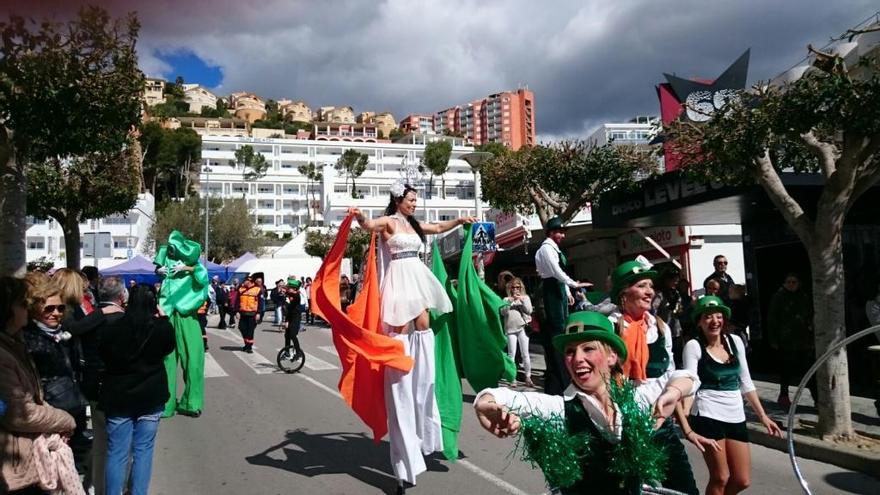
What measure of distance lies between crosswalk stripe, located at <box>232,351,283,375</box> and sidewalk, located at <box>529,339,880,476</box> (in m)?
8.58

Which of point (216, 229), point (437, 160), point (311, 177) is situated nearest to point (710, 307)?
point (216, 229)

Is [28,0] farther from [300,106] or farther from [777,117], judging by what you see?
[300,106]

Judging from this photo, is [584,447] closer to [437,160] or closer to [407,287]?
[407,287]

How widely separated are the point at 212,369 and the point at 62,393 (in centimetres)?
966

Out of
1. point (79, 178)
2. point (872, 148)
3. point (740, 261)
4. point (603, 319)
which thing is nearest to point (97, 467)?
point (603, 319)

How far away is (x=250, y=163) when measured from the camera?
102 m

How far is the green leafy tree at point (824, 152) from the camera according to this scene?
264 inches

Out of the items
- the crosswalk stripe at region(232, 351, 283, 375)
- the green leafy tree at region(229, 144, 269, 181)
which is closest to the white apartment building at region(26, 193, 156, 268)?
the green leafy tree at region(229, 144, 269, 181)

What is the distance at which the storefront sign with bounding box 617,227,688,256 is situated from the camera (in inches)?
736

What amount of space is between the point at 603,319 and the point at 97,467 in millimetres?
4345

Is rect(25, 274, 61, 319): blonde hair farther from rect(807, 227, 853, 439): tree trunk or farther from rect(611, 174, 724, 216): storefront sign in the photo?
rect(611, 174, 724, 216): storefront sign

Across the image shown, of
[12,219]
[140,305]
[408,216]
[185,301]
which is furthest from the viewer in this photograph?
[185,301]

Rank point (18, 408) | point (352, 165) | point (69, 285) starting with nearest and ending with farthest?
point (18, 408), point (69, 285), point (352, 165)

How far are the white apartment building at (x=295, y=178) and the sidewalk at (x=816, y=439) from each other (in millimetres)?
87513
